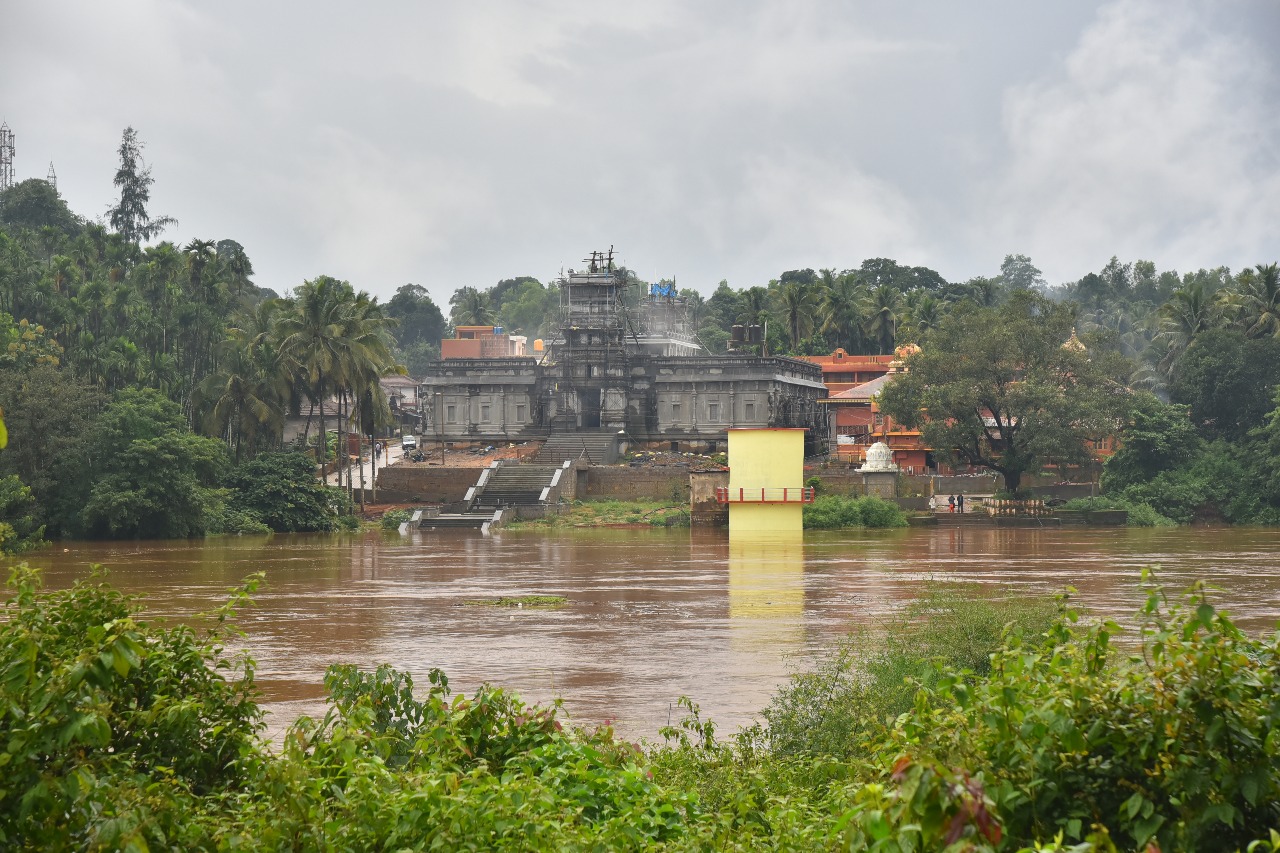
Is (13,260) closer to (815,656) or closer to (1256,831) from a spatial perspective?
(815,656)

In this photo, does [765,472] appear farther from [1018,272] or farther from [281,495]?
[1018,272]

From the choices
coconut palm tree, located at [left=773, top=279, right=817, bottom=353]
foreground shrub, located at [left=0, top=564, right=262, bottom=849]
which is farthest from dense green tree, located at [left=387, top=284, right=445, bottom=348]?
foreground shrub, located at [left=0, top=564, right=262, bottom=849]

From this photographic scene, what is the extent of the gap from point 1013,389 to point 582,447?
1895 cm

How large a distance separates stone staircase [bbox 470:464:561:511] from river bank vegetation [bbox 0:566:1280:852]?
141 ft

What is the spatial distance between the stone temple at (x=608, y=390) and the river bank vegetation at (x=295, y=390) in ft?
23.5

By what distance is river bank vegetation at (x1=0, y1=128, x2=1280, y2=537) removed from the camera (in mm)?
41406

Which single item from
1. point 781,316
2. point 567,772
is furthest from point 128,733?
point 781,316

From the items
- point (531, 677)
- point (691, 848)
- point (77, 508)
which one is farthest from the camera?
point (77, 508)

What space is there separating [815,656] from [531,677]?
3355mm

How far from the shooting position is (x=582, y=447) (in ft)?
203

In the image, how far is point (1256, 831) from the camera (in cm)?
475

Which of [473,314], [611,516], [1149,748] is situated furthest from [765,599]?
[473,314]

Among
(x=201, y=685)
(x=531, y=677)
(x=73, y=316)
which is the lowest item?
(x=531, y=677)

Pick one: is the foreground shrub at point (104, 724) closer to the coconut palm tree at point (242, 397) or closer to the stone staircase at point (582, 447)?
the coconut palm tree at point (242, 397)
